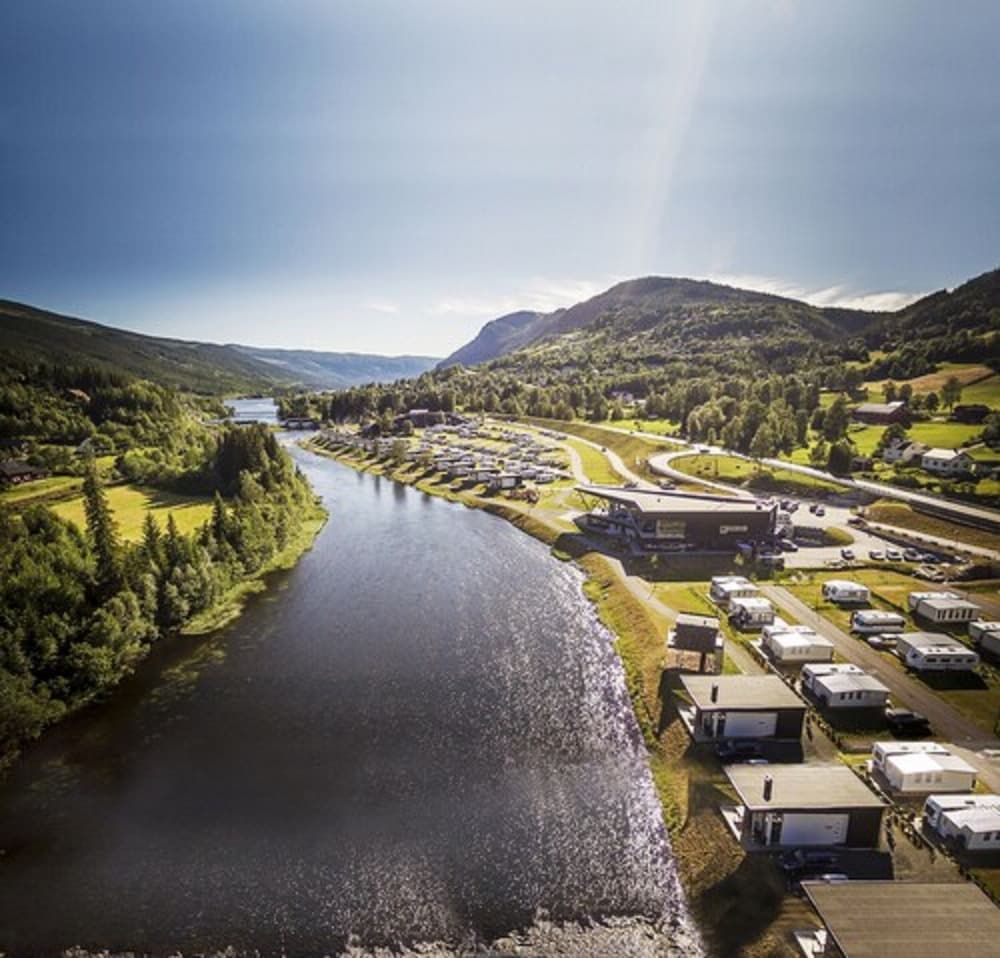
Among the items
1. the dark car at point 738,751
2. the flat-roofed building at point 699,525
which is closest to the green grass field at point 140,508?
the flat-roofed building at point 699,525

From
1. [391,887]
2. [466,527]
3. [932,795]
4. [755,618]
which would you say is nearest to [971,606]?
[755,618]

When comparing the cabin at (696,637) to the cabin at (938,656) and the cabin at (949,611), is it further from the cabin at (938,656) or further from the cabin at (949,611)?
the cabin at (949,611)

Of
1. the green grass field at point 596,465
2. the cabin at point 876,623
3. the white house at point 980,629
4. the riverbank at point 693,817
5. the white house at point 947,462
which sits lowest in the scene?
the riverbank at point 693,817

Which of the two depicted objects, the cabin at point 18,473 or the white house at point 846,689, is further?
the cabin at point 18,473

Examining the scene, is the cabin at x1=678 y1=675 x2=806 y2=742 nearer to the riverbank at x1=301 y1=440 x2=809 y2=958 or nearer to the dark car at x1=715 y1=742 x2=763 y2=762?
the dark car at x1=715 y1=742 x2=763 y2=762

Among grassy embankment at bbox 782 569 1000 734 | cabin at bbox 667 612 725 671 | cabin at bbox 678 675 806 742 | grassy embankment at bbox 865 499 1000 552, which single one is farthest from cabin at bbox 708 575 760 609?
grassy embankment at bbox 865 499 1000 552

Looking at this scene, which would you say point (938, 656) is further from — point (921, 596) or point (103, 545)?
point (103, 545)

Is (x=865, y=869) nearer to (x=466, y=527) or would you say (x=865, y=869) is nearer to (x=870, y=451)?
(x=466, y=527)
